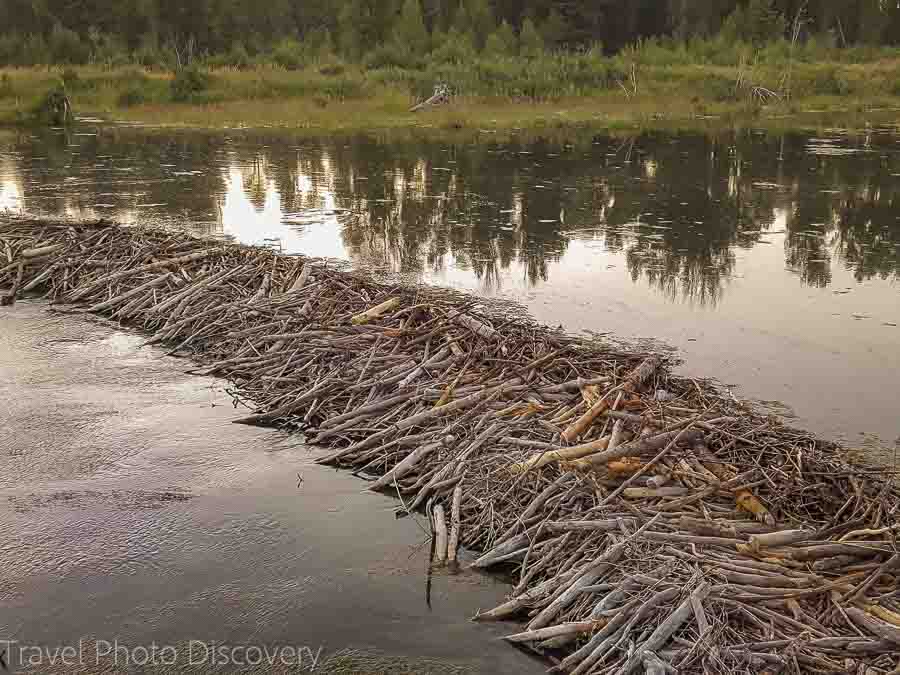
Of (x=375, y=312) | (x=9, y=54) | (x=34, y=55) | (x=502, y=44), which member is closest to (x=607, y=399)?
(x=375, y=312)

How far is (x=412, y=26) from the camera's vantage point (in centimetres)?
4916

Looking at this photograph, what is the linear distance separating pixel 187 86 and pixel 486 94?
12440 millimetres

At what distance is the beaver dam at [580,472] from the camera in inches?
194

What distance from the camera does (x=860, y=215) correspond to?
53.0ft

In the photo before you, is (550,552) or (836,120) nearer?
(550,552)

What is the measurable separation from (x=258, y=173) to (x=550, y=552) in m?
17.9

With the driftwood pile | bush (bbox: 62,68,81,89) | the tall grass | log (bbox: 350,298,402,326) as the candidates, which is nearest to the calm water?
log (bbox: 350,298,402,326)

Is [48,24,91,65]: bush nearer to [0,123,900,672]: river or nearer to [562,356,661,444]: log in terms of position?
[0,123,900,672]: river

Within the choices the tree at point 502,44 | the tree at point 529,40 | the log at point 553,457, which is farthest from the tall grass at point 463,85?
the log at point 553,457

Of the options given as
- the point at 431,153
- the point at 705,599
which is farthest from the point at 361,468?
the point at 431,153

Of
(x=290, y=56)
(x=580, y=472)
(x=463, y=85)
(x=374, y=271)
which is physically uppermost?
(x=290, y=56)

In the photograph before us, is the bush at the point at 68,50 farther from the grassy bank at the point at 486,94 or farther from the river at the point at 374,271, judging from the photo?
the river at the point at 374,271

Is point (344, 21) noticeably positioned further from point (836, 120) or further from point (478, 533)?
point (478, 533)

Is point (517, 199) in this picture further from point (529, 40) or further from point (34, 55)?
point (34, 55)
